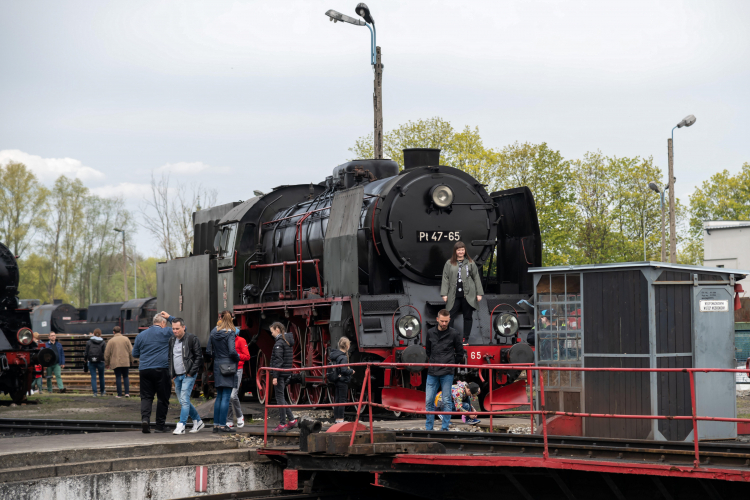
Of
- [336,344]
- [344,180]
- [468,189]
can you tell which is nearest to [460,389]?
[336,344]

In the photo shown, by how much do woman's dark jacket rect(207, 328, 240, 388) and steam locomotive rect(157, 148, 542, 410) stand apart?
115 centimetres

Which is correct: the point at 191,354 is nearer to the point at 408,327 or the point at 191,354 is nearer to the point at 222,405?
the point at 222,405

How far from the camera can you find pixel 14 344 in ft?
58.6

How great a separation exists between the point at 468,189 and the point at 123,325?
96.6 ft

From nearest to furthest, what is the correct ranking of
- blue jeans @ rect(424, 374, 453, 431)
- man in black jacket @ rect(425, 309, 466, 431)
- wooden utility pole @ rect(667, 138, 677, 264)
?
blue jeans @ rect(424, 374, 453, 431), man in black jacket @ rect(425, 309, 466, 431), wooden utility pole @ rect(667, 138, 677, 264)

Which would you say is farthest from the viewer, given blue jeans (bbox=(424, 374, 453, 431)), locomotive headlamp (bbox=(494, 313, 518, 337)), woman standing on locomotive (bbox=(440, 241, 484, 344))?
locomotive headlamp (bbox=(494, 313, 518, 337))

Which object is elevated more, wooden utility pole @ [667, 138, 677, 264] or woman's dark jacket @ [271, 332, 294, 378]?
wooden utility pole @ [667, 138, 677, 264]

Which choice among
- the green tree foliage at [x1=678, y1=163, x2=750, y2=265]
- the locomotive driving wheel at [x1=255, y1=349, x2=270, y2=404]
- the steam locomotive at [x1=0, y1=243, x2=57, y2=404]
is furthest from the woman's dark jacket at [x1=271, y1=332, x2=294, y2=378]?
the green tree foliage at [x1=678, y1=163, x2=750, y2=265]

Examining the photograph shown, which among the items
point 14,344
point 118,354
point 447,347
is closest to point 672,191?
point 118,354

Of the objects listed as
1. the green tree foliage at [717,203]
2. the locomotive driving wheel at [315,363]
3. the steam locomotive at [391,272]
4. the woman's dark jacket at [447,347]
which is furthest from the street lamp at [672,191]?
the green tree foliage at [717,203]

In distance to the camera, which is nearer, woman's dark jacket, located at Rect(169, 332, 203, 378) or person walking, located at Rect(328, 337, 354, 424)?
person walking, located at Rect(328, 337, 354, 424)

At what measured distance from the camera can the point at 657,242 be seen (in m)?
44.9

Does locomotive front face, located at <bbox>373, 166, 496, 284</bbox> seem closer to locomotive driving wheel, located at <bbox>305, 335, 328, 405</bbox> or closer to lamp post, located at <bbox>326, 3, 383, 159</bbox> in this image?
locomotive driving wheel, located at <bbox>305, 335, 328, 405</bbox>

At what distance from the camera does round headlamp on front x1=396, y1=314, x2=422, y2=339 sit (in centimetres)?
1228
